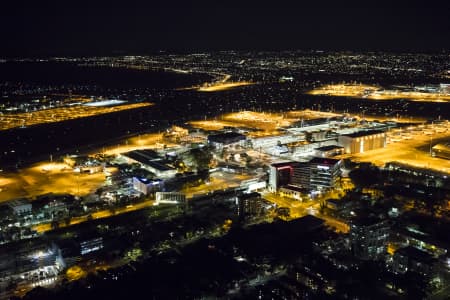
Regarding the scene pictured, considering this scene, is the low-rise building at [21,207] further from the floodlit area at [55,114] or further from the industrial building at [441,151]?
the floodlit area at [55,114]

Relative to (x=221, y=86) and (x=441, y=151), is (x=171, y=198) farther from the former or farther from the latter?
(x=221, y=86)

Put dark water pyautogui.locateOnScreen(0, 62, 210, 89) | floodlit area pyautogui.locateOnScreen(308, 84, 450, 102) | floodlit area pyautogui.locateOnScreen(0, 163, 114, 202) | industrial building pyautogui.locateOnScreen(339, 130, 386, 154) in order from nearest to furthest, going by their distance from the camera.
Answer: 1. floodlit area pyautogui.locateOnScreen(0, 163, 114, 202)
2. industrial building pyautogui.locateOnScreen(339, 130, 386, 154)
3. floodlit area pyautogui.locateOnScreen(308, 84, 450, 102)
4. dark water pyautogui.locateOnScreen(0, 62, 210, 89)

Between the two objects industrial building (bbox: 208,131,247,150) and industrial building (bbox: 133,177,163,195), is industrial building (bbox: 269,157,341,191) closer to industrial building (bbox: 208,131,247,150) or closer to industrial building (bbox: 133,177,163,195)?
industrial building (bbox: 133,177,163,195)

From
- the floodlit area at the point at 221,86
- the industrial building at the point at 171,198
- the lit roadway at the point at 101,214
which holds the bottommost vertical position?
the lit roadway at the point at 101,214

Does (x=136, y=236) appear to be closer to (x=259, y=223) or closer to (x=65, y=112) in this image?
(x=259, y=223)

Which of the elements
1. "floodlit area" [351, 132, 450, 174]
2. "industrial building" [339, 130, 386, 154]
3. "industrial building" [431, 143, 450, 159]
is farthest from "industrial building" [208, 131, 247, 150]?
"industrial building" [431, 143, 450, 159]

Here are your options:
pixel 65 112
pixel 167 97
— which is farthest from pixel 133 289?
pixel 167 97

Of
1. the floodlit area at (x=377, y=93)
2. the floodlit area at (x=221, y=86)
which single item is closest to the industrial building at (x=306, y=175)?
the floodlit area at (x=377, y=93)
